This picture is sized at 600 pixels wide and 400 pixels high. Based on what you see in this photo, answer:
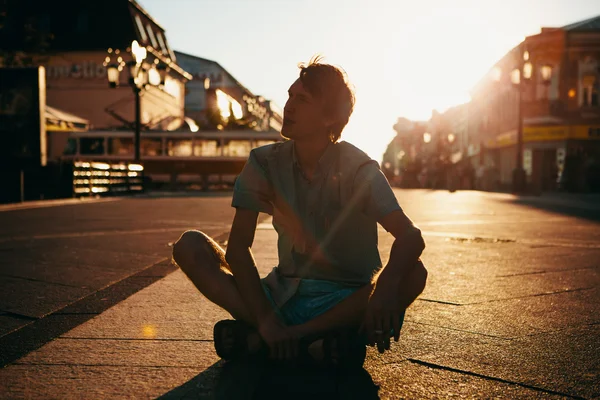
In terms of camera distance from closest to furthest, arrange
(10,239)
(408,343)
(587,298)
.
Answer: (408,343), (587,298), (10,239)

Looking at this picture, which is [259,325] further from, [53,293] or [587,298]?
[587,298]

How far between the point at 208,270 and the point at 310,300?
1.33 ft

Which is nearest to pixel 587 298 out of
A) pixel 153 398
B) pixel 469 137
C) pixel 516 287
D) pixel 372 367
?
pixel 516 287

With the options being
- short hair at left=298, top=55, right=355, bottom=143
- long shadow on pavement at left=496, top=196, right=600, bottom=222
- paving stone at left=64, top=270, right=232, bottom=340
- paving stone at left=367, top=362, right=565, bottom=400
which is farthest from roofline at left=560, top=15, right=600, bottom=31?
paving stone at left=367, top=362, right=565, bottom=400

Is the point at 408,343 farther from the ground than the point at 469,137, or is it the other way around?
the point at 469,137

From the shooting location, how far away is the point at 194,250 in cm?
237

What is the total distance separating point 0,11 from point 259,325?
22378 millimetres

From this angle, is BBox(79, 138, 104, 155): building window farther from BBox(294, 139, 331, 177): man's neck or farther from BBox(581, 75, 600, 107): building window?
BBox(294, 139, 331, 177): man's neck

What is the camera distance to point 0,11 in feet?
68.8

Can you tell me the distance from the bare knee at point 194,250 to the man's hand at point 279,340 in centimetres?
42

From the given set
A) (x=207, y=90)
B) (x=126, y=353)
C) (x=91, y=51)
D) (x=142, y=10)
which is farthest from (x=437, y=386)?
(x=207, y=90)

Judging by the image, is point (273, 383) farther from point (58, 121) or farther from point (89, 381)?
point (58, 121)

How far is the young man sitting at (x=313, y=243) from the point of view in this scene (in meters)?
2.16

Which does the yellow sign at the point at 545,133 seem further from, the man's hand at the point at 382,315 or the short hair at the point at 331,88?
the man's hand at the point at 382,315
